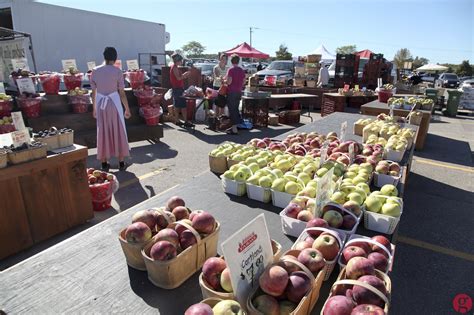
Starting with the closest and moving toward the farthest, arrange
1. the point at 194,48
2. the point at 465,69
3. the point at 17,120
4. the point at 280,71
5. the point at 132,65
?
the point at 17,120
the point at 132,65
the point at 280,71
the point at 465,69
the point at 194,48

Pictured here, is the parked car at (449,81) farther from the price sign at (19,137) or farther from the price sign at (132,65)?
the price sign at (19,137)

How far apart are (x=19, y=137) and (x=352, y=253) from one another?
329 cm

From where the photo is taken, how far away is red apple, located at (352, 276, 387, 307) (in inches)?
49.9

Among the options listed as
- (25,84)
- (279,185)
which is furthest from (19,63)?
(279,185)

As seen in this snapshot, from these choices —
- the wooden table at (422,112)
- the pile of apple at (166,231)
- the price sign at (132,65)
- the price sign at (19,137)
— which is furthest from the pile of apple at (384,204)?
the price sign at (132,65)

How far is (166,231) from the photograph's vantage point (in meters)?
1.60

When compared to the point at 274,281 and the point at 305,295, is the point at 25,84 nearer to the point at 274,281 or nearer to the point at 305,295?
the point at 274,281

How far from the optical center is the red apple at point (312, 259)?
57.1 inches

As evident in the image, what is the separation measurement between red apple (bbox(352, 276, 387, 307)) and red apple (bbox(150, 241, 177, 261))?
803 mm

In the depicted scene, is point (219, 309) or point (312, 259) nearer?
point (219, 309)

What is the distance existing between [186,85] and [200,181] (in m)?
10.00

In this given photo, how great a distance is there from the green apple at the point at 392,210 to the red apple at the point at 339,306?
103 centimetres

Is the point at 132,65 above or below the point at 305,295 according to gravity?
above

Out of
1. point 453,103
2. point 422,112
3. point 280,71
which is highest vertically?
point 280,71
